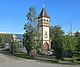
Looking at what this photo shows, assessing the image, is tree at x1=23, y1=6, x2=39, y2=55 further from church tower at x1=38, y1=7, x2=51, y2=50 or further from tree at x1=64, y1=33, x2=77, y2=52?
church tower at x1=38, y1=7, x2=51, y2=50

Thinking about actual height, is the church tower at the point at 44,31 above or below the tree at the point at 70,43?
above

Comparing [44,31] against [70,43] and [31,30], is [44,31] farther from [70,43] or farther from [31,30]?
[70,43]

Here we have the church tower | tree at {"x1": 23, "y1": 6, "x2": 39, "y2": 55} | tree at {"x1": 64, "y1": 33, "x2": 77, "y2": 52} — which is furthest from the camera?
the church tower

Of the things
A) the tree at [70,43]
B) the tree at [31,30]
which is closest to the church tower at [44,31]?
the tree at [31,30]

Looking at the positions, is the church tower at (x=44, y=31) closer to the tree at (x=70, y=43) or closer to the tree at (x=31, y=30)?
the tree at (x=31, y=30)

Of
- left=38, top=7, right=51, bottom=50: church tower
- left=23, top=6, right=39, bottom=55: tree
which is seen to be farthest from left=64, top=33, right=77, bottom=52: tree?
left=38, top=7, right=51, bottom=50: church tower

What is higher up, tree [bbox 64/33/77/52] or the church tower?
the church tower

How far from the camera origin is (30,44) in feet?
154

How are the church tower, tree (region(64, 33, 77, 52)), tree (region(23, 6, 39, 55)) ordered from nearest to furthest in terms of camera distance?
tree (region(64, 33, 77, 52)) → tree (region(23, 6, 39, 55)) → the church tower

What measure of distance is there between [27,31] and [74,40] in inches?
508

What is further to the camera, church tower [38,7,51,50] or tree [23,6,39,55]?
church tower [38,7,51,50]

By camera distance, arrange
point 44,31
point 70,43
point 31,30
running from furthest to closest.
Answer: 1. point 44,31
2. point 31,30
3. point 70,43

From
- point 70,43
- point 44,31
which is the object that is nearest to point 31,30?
point 70,43

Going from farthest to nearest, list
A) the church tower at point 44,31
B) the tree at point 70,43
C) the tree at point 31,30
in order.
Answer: the church tower at point 44,31 < the tree at point 31,30 < the tree at point 70,43
